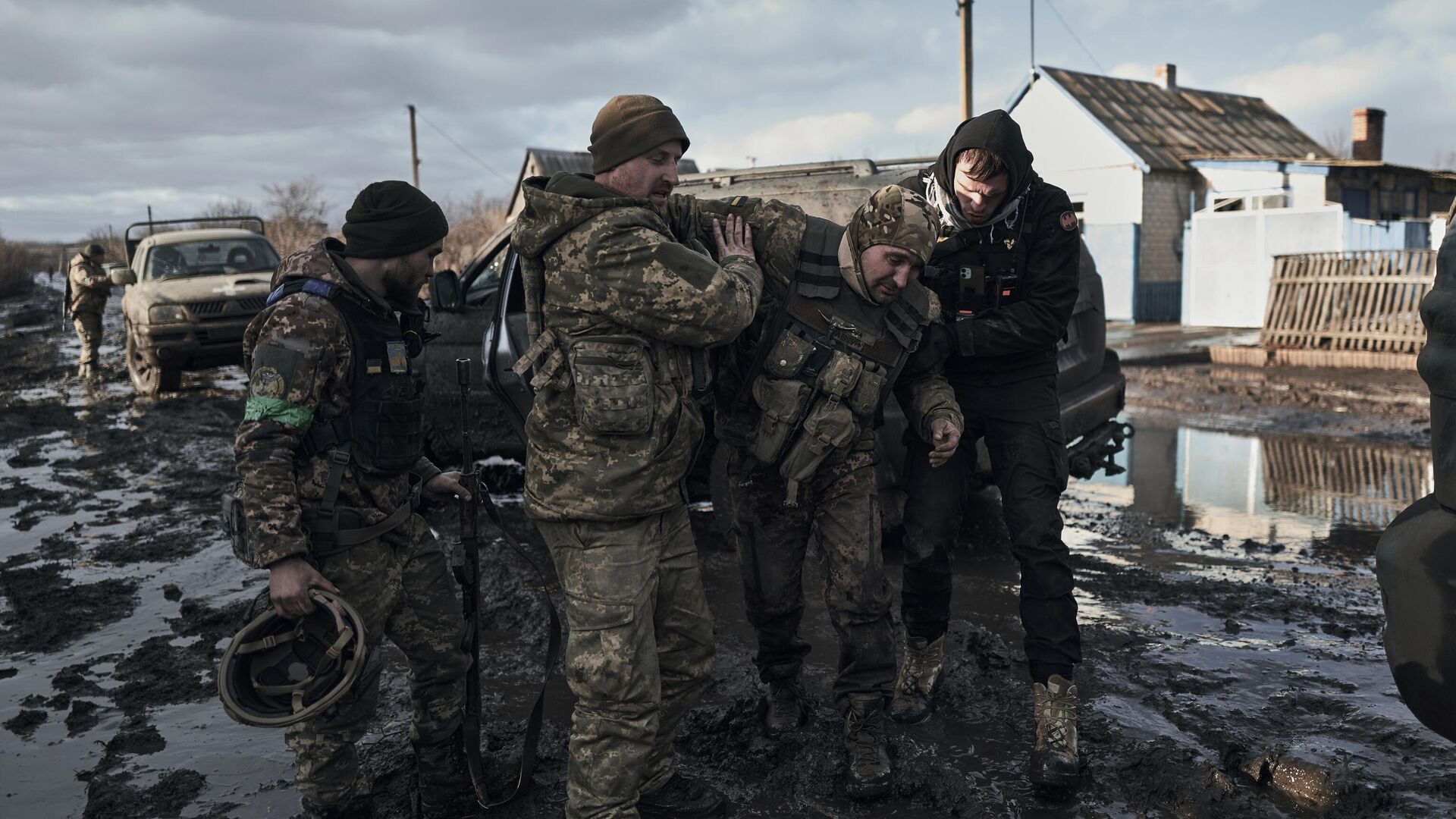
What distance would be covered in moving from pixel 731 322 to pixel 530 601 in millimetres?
2752

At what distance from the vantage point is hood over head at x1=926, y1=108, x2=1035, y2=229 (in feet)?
10.7

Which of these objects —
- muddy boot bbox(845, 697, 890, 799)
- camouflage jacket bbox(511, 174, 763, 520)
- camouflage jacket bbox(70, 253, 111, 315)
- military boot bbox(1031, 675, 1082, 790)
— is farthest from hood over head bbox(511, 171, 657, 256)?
camouflage jacket bbox(70, 253, 111, 315)

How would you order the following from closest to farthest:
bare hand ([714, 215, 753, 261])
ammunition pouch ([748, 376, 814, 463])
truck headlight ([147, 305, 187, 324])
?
bare hand ([714, 215, 753, 261]) → ammunition pouch ([748, 376, 814, 463]) → truck headlight ([147, 305, 187, 324])

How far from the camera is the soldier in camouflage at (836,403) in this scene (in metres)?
3.04

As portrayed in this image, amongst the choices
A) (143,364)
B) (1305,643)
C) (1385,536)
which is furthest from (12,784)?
(143,364)

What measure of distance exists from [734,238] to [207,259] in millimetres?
11569

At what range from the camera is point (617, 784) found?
2.61 meters

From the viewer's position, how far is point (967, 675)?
384 centimetres

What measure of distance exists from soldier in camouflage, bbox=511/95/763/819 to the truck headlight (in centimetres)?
1006

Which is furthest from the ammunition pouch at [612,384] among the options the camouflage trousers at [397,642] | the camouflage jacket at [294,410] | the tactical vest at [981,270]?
the tactical vest at [981,270]

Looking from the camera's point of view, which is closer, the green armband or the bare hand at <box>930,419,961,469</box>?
the green armband

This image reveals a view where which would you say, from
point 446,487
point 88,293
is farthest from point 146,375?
point 446,487

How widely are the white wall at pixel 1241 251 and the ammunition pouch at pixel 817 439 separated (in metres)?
16.6

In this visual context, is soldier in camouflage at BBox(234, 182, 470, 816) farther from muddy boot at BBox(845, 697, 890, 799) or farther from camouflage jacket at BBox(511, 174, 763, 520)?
muddy boot at BBox(845, 697, 890, 799)
